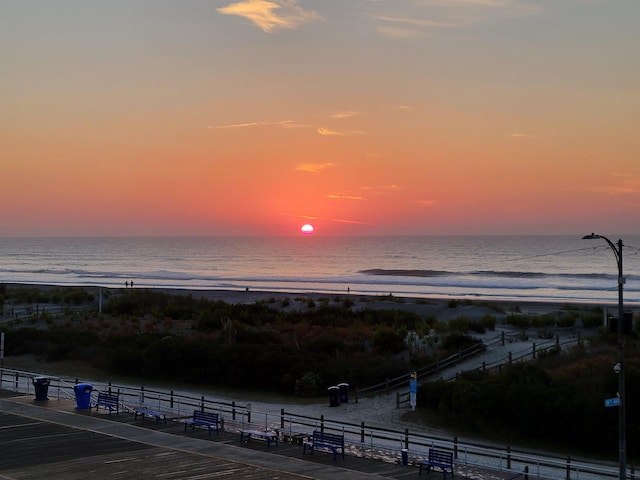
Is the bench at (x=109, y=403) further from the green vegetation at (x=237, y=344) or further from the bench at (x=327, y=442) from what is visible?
the green vegetation at (x=237, y=344)

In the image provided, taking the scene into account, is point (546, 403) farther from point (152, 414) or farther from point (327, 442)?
point (152, 414)

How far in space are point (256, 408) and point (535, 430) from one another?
35.5 feet

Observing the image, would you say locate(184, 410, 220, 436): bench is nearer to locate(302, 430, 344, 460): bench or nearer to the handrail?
the handrail

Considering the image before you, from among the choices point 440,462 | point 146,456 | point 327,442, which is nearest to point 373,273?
point 327,442

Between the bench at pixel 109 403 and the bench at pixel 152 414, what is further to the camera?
the bench at pixel 109 403

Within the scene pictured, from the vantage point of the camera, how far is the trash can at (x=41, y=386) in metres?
28.0

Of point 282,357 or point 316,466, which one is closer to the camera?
point 316,466

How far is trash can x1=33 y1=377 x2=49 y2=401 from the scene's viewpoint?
28.0 metres

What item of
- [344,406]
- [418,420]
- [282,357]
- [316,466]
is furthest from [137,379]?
[316,466]

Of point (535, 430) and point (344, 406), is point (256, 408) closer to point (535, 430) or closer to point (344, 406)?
point (344, 406)

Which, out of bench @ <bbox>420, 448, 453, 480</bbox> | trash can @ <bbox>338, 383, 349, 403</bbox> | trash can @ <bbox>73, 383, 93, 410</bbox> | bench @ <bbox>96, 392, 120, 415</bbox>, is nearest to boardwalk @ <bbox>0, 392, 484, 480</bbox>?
bench @ <bbox>420, 448, 453, 480</bbox>

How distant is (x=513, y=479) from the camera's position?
18.5m

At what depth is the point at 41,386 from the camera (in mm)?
28016

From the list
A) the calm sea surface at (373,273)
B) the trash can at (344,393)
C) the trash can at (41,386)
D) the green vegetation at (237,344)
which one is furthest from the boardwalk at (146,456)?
the calm sea surface at (373,273)
